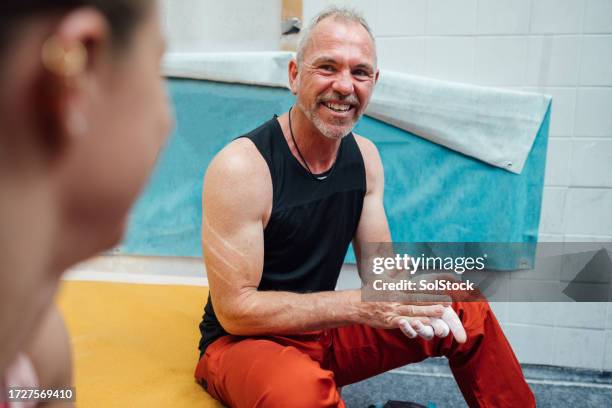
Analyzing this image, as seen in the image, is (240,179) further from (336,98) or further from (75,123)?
(75,123)

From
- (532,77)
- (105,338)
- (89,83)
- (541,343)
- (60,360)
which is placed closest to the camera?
(89,83)

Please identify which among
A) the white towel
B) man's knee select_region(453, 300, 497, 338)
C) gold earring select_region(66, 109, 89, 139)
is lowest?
man's knee select_region(453, 300, 497, 338)

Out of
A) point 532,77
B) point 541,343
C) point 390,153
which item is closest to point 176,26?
point 390,153

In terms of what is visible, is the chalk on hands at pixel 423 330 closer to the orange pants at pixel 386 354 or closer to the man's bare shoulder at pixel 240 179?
the orange pants at pixel 386 354

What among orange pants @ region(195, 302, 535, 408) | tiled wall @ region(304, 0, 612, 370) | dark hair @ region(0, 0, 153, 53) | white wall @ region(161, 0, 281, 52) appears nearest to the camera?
dark hair @ region(0, 0, 153, 53)

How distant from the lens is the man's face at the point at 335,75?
53.9 inches

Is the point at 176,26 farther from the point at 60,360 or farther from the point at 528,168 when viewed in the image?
the point at 60,360

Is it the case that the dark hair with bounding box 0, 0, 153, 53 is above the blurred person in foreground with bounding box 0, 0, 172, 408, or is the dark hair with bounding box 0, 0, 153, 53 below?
above

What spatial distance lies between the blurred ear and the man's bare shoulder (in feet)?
3.04

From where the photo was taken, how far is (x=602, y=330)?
2.06 metres

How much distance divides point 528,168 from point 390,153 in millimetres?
513

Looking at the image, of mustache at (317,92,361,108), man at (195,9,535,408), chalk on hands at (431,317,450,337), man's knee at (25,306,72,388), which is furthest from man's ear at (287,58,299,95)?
man's knee at (25,306,72,388)

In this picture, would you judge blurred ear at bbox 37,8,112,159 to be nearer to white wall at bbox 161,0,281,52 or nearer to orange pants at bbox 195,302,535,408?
orange pants at bbox 195,302,535,408

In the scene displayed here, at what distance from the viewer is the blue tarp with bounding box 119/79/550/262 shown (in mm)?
1969
